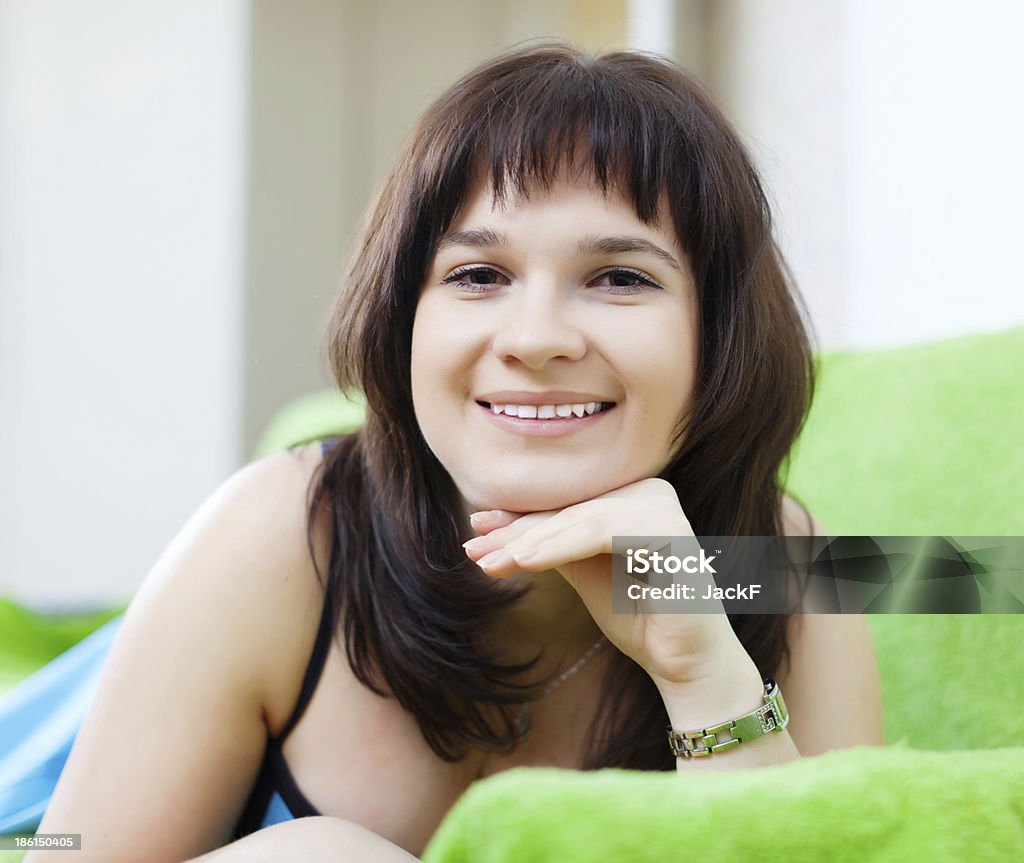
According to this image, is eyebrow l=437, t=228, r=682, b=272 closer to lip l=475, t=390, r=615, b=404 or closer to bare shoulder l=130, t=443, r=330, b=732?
lip l=475, t=390, r=615, b=404

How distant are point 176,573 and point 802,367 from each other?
1.82ft

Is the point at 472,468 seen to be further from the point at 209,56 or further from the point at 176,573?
the point at 209,56

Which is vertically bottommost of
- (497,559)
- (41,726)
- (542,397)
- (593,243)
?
(41,726)

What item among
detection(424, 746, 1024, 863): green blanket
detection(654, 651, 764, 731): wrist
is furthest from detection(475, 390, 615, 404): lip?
detection(424, 746, 1024, 863): green blanket

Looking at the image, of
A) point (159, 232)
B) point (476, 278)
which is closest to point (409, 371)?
point (476, 278)

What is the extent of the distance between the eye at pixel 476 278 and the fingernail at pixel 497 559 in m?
0.19

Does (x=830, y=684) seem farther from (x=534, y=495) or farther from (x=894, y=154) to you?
(x=894, y=154)

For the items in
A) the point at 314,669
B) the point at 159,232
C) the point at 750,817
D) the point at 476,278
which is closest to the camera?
the point at 750,817

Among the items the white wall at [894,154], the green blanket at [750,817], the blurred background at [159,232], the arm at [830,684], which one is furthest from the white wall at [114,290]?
the green blanket at [750,817]

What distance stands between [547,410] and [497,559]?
0.11 m

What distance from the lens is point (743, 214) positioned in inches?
32.2

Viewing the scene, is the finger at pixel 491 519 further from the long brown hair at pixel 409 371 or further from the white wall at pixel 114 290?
the white wall at pixel 114 290

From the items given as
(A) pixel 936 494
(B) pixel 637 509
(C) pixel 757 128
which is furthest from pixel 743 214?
(C) pixel 757 128

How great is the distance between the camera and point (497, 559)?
0.73m
